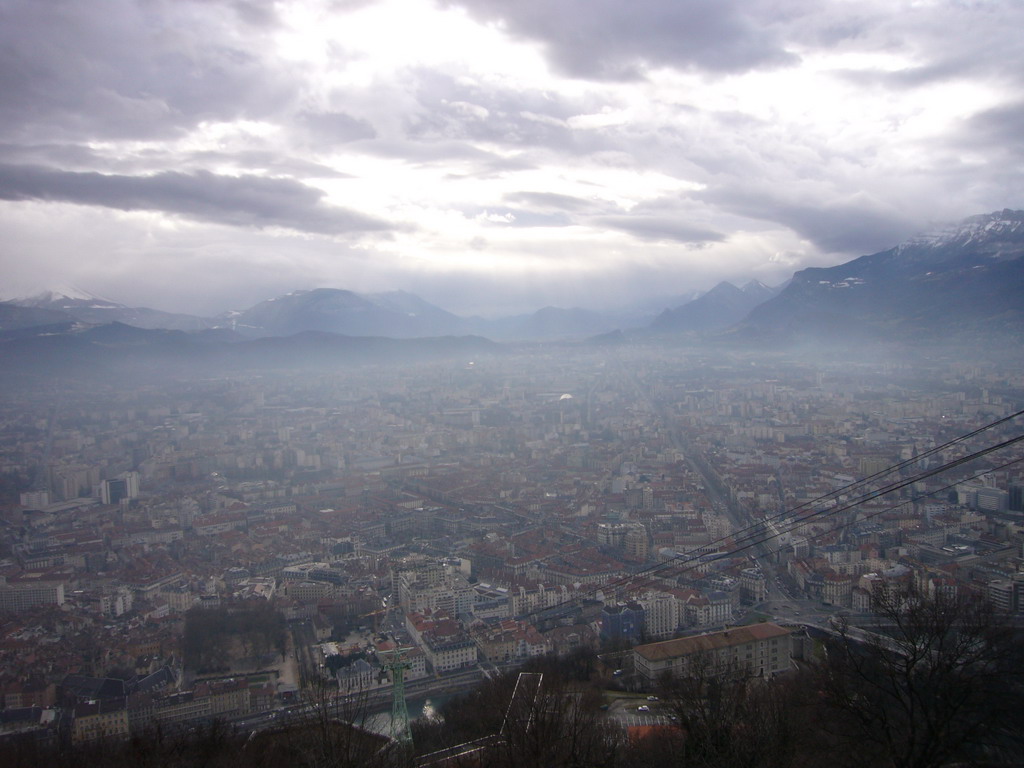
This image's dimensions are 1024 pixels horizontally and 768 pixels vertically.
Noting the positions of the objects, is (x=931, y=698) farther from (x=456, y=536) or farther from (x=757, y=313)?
(x=757, y=313)

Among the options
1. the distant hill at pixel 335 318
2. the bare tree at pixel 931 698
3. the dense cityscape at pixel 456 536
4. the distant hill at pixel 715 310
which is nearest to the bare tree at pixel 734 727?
the bare tree at pixel 931 698

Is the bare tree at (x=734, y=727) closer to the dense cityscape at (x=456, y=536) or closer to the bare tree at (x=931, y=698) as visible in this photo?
A: the bare tree at (x=931, y=698)

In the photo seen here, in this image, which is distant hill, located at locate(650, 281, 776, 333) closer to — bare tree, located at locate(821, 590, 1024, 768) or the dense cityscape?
the dense cityscape

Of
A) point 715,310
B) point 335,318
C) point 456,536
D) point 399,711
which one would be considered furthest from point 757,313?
point 399,711

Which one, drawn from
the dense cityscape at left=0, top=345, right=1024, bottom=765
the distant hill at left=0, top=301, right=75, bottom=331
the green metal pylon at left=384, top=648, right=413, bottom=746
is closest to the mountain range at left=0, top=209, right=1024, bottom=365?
the distant hill at left=0, top=301, right=75, bottom=331

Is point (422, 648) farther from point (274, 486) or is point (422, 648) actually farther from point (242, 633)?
point (274, 486)

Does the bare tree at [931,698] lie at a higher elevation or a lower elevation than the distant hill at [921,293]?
Result: lower
